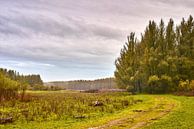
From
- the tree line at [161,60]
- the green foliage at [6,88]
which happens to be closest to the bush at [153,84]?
the tree line at [161,60]

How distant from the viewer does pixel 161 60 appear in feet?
298

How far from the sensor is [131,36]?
340 ft

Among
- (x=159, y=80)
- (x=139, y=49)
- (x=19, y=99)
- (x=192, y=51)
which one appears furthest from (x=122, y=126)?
(x=139, y=49)

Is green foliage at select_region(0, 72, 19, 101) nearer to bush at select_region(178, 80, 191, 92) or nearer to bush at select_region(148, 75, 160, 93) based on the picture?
bush at select_region(148, 75, 160, 93)

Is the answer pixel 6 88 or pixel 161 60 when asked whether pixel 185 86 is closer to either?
pixel 161 60

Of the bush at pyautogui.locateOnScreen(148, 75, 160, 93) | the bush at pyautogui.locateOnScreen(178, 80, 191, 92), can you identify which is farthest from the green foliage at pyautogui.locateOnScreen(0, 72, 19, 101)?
the bush at pyautogui.locateOnScreen(178, 80, 191, 92)

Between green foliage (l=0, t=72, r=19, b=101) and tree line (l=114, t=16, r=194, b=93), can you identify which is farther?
tree line (l=114, t=16, r=194, b=93)

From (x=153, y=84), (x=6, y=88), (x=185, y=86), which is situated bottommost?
(x=6, y=88)

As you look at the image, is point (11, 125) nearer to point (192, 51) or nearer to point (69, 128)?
point (69, 128)

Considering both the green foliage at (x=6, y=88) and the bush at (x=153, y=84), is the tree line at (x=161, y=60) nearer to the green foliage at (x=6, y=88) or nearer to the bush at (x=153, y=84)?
the bush at (x=153, y=84)

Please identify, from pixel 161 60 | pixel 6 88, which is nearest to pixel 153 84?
pixel 161 60

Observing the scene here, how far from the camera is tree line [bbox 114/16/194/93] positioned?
8906cm

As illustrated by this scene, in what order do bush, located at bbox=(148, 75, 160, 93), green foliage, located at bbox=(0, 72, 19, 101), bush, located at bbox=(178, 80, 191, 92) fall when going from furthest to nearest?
bush, located at bbox=(148, 75, 160, 93) < bush, located at bbox=(178, 80, 191, 92) < green foliage, located at bbox=(0, 72, 19, 101)

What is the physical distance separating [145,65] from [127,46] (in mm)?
13113
